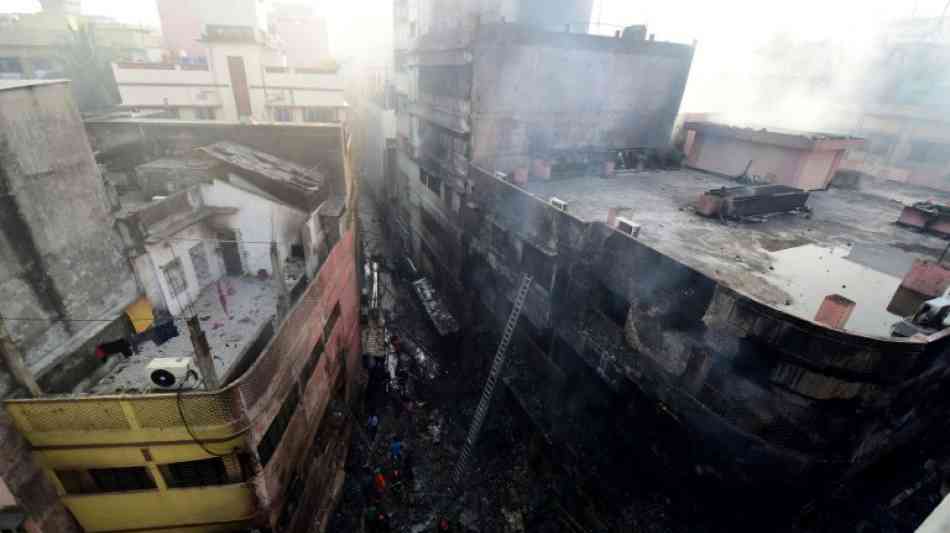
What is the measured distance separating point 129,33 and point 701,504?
1770 inches

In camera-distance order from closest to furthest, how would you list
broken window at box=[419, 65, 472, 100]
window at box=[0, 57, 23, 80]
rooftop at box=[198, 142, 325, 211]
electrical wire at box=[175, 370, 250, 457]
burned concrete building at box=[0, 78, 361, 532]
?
electrical wire at box=[175, 370, 250, 457], burned concrete building at box=[0, 78, 361, 532], rooftop at box=[198, 142, 325, 211], broken window at box=[419, 65, 472, 100], window at box=[0, 57, 23, 80]

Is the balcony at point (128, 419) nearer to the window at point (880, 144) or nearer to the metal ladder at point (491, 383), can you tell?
the metal ladder at point (491, 383)

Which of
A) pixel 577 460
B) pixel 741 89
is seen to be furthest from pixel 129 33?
pixel 741 89

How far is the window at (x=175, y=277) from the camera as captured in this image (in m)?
11.7

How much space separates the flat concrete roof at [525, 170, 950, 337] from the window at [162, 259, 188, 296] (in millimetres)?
11639

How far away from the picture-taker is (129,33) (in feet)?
103

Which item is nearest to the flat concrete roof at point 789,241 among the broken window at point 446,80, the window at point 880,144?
the broken window at point 446,80

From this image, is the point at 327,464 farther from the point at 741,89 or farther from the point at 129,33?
the point at 129,33

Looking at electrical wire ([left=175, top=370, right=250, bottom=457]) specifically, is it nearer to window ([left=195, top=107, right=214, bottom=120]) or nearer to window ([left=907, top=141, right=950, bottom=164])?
window ([left=195, top=107, right=214, bottom=120])

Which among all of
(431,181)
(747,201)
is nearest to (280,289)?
(431,181)

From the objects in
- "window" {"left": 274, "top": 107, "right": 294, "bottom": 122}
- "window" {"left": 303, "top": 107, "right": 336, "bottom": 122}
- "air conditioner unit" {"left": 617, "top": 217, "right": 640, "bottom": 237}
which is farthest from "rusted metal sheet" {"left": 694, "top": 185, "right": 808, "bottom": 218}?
"window" {"left": 274, "top": 107, "right": 294, "bottom": 122}

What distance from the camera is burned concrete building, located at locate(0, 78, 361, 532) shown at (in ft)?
25.4

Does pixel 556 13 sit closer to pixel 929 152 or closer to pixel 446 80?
pixel 446 80

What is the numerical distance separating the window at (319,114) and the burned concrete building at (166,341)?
14.4 metres
